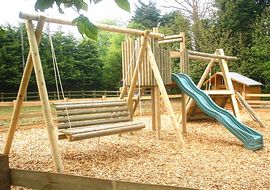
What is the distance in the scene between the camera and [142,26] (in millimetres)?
36094

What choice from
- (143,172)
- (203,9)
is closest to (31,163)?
(143,172)

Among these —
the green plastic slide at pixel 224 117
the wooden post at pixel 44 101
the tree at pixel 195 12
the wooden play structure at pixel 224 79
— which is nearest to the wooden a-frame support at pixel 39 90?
the wooden post at pixel 44 101

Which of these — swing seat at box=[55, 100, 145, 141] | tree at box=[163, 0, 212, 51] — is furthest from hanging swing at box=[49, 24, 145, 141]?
tree at box=[163, 0, 212, 51]

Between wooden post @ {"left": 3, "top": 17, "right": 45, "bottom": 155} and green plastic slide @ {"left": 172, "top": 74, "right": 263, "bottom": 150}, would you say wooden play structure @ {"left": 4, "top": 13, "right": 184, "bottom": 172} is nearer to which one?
wooden post @ {"left": 3, "top": 17, "right": 45, "bottom": 155}

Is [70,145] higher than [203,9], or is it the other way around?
[203,9]

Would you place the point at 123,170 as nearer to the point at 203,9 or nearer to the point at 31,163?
the point at 31,163

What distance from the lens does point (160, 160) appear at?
18.5 feet

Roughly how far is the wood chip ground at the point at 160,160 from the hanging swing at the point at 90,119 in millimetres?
523

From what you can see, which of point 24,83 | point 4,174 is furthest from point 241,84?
point 4,174

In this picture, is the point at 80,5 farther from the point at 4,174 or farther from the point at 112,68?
the point at 112,68

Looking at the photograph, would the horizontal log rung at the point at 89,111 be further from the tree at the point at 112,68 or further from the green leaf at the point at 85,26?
the tree at the point at 112,68

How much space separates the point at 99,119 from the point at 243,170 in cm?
267

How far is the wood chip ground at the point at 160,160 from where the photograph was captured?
453cm

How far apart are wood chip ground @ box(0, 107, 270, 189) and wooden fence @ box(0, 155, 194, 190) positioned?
2.36 meters
